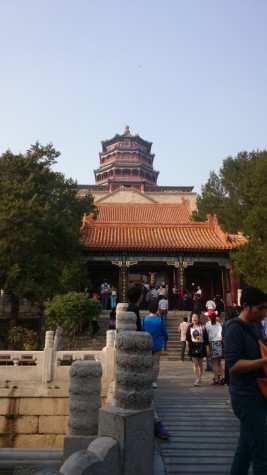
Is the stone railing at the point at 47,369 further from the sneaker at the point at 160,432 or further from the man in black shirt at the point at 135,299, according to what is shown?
the sneaker at the point at 160,432

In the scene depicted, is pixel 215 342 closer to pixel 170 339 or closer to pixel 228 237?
pixel 170 339

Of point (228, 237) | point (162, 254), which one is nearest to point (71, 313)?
point (162, 254)

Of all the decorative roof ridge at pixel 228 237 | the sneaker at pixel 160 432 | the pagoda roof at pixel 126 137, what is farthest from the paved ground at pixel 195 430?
the pagoda roof at pixel 126 137

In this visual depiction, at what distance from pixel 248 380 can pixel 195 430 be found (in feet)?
8.15

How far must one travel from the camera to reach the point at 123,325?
4.73 meters

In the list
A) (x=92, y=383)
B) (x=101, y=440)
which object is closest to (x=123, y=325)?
(x=92, y=383)

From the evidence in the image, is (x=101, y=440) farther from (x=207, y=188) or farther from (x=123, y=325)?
(x=207, y=188)

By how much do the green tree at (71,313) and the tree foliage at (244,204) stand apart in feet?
21.6

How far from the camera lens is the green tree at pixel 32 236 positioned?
12.8m

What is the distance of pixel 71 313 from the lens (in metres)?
9.90

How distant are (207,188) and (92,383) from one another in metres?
24.2

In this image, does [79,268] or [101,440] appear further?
[79,268]

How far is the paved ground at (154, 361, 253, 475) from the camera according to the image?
3.36 m

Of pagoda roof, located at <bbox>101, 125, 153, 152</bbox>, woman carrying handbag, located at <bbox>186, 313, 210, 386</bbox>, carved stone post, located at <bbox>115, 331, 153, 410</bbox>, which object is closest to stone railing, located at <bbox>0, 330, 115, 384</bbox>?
woman carrying handbag, located at <bbox>186, 313, 210, 386</bbox>
